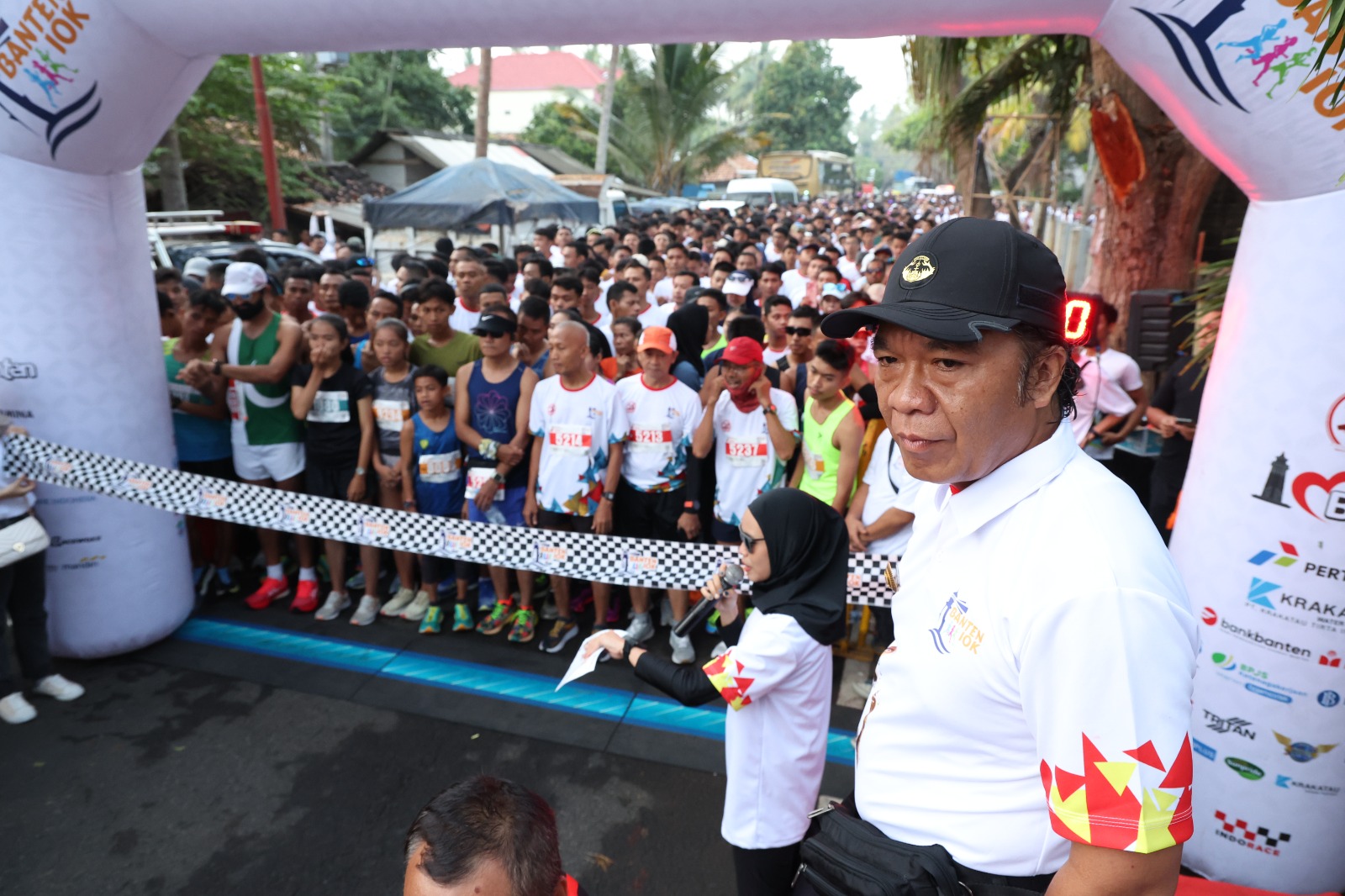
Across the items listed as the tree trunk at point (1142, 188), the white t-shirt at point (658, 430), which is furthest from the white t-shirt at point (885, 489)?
the tree trunk at point (1142, 188)

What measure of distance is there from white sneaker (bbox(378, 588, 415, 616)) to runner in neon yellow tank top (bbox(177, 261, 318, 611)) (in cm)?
49

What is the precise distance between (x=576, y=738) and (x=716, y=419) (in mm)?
1884

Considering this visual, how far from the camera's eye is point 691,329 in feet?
20.6

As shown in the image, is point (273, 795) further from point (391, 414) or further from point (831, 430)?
point (831, 430)

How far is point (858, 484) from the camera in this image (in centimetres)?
453

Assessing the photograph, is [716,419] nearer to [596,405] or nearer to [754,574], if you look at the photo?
[596,405]

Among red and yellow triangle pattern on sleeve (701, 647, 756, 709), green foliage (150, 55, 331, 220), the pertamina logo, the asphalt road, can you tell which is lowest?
the asphalt road

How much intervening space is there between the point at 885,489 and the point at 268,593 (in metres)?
4.03

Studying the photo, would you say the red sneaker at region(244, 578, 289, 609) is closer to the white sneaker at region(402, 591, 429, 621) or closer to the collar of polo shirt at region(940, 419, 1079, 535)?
the white sneaker at region(402, 591, 429, 621)

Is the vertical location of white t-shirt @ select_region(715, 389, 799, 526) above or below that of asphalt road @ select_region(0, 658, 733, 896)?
above

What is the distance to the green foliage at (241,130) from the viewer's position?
20234 millimetres

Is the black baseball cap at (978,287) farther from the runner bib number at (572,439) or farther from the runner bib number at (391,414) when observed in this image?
the runner bib number at (391,414)

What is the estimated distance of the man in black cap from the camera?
106 centimetres

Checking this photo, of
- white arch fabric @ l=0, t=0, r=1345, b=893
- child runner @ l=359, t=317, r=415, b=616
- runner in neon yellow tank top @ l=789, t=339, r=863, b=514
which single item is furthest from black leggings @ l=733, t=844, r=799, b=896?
child runner @ l=359, t=317, r=415, b=616
